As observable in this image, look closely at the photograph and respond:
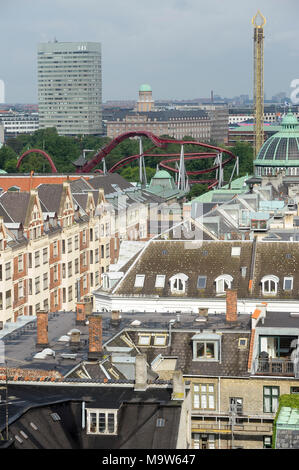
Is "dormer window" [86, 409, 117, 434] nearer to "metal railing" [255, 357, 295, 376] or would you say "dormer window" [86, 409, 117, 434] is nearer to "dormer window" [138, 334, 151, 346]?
"metal railing" [255, 357, 295, 376]

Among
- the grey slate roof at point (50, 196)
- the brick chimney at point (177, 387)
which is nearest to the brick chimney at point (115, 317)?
the brick chimney at point (177, 387)

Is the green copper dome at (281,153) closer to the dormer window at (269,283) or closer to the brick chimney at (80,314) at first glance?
the dormer window at (269,283)

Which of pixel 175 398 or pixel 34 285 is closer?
pixel 175 398

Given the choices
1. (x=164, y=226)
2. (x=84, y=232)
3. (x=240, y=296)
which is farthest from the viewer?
(x=164, y=226)

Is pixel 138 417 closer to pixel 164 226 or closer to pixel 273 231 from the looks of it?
pixel 273 231

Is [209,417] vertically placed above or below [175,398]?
below

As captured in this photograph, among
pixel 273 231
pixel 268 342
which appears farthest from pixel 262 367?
pixel 273 231
